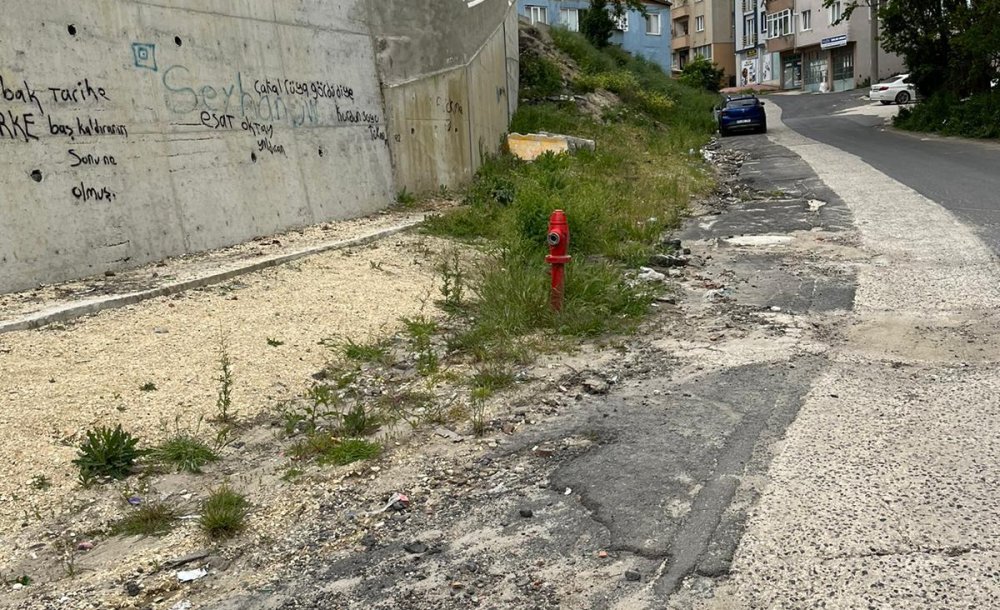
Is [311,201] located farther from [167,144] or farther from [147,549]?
[147,549]

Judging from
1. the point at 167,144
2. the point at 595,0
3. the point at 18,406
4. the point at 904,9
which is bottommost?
the point at 18,406

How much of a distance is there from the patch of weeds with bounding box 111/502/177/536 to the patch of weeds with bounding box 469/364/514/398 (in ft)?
6.82

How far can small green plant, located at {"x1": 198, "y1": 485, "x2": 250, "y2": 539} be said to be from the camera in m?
3.70

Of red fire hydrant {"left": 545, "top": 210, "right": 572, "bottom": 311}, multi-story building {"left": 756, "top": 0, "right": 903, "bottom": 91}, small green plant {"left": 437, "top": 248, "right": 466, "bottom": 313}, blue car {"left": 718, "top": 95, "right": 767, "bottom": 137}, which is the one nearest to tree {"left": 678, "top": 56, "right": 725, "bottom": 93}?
multi-story building {"left": 756, "top": 0, "right": 903, "bottom": 91}

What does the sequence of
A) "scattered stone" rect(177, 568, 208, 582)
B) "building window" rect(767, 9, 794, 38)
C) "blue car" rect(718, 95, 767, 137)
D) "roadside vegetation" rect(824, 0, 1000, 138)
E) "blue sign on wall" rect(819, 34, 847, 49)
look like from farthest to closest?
1. "building window" rect(767, 9, 794, 38)
2. "blue sign on wall" rect(819, 34, 847, 49)
3. "blue car" rect(718, 95, 767, 137)
4. "roadside vegetation" rect(824, 0, 1000, 138)
5. "scattered stone" rect(177, 568, 208, 582)

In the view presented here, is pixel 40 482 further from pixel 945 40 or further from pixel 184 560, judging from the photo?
pixel 945 40

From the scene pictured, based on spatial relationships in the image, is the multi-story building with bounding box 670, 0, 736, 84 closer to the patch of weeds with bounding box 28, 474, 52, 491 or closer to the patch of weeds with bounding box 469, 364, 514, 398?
the patch of weeds with bounding box 469, 364, 514, 398

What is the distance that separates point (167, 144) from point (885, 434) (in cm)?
709

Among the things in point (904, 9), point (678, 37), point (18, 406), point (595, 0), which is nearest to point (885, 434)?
point (18, 406)

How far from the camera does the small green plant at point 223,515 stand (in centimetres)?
370

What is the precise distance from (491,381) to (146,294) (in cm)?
319

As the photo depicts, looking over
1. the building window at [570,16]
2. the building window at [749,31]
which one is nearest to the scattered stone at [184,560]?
the building window at [570,16]

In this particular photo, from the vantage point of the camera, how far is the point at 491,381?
5.48 m

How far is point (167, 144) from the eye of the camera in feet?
26.9
